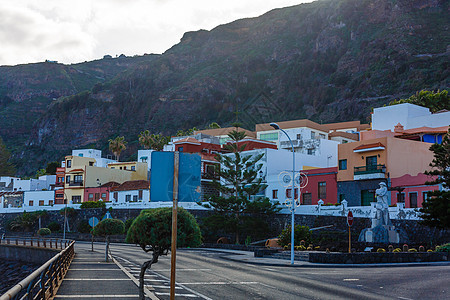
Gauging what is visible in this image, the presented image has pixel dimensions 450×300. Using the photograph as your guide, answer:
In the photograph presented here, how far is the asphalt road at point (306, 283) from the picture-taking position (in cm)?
1667

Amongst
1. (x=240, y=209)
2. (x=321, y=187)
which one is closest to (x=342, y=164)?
(x=321, y=187)

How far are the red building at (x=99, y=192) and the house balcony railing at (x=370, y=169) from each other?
46.1 metres

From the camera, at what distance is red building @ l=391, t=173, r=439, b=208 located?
43.2m

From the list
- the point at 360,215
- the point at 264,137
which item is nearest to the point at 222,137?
the point at 264,137

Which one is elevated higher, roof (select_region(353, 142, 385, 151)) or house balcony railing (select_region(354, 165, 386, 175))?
roof (select_region(353, 142, 385, 151))

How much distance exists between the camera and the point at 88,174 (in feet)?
289

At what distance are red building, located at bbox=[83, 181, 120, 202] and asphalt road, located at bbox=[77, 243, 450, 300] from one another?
5928 centimetres

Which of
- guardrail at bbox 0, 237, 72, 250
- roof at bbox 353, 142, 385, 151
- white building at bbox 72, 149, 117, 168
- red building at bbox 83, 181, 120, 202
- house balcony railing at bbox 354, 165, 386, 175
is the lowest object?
guardrail at bbox 0, 237, 72, 250

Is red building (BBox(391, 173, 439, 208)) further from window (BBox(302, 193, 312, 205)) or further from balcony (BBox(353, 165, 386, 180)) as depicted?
window (BBox(302, 193, 312, 205))

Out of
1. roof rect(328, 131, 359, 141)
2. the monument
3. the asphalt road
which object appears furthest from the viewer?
roof rect(328, 131, 359, 141)

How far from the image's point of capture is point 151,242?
13.7 metres

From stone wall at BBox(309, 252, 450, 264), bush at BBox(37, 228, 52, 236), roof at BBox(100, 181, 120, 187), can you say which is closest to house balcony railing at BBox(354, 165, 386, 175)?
stone wall at BBox(309, 252, 450, 264)

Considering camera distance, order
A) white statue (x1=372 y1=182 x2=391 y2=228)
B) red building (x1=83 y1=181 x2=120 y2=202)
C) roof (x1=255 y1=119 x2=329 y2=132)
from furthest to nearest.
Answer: roof (x1=255 y1=119 x2=329 y2=132) < red building (x1=83 y1=181 x2=120 y2=202) < white statue (x1=372 y1=182 x2=391 y2=228)

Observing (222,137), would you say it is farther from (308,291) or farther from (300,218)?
(308,291)
